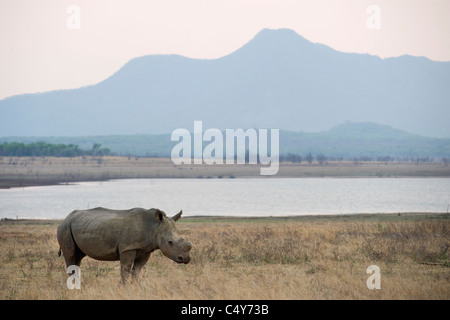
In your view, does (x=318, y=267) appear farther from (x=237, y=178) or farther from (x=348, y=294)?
(x=237, y=178)

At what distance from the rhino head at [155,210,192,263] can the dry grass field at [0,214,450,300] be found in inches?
26.3

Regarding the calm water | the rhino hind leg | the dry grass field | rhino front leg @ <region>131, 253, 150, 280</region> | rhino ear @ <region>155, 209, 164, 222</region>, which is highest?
rhino ear @ <region>155, 209, 164, 222</region>

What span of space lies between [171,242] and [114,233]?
4.30 feet

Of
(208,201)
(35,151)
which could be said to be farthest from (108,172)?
(208,201)

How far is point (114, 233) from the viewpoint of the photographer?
1362 cm

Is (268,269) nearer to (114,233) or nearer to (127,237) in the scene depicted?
(127,237)

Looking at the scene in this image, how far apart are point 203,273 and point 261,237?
720 cm

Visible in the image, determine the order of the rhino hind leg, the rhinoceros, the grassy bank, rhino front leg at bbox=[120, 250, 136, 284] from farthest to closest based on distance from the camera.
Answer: the grassy bank → the rhino hind leg → rhino front leg at bbox=[120, 250, 136, 284] → the rhinoceros

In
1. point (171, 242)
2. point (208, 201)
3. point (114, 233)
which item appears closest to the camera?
point (171, 242)

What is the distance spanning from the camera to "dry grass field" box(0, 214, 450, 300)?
41.3ft

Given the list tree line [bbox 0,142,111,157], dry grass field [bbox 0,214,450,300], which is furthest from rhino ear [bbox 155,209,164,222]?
tree line [bbox 0,142,111,157]

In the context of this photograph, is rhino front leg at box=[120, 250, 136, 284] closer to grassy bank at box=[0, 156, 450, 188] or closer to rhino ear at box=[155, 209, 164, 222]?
rhino ear at box=[155, 209, 164, 222]

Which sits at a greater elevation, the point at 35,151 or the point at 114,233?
the point at 114,233

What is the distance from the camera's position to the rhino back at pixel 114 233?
44.3 feet
